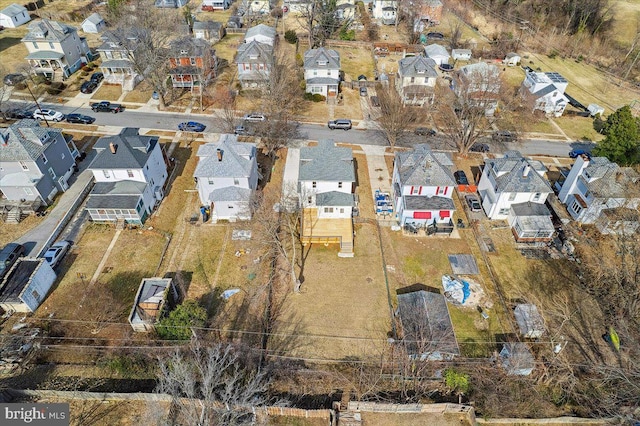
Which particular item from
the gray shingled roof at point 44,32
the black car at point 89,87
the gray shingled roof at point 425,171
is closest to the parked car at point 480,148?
the gray shingled roof at point 425,171

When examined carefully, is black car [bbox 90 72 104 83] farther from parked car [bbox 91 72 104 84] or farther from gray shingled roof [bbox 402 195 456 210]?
gray shingled roof [bbox 402 195 456 210]

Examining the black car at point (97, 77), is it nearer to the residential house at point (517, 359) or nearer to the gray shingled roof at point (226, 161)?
the gray shingled roof at point (226, 161)

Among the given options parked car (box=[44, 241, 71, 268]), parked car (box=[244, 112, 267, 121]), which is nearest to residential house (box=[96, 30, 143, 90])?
parked car (box=[244, 112, 267, 121])

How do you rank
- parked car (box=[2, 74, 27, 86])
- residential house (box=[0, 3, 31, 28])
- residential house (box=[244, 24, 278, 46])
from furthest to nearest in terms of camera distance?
residential house (box=[0, 3, 31, 28]), residential house (box=[244, 24, 278, 46]), parked car (box=[2, 74, 27, 86])

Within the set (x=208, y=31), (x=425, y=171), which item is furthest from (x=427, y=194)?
(x=208, y=31)

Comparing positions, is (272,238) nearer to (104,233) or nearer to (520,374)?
(104,233)

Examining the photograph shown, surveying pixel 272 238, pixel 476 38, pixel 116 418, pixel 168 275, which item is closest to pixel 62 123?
pixel 168 275

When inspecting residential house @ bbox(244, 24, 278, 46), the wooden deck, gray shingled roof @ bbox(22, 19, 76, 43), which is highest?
gray shingled roof @ bbox(22, 19, 76, 43)

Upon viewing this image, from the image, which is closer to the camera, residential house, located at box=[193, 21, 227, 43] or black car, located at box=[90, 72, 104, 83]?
black car, located at box=[90, 72, 104, 83]
